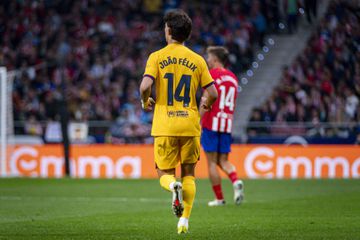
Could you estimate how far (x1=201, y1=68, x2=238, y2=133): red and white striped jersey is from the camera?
43.2ft

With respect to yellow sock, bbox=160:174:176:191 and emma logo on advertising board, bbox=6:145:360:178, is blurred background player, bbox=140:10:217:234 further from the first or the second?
emma logo on advertising board, bbox=6:145:360:178

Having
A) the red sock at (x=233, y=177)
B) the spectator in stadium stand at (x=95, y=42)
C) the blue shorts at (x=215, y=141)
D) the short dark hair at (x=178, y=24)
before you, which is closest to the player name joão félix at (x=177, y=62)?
the short dark hair at (x=178, y=24)

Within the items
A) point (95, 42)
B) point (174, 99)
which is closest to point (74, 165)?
point (95, 42)

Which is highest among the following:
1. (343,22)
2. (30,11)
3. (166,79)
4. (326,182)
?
(30,11)

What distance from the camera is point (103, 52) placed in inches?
1168

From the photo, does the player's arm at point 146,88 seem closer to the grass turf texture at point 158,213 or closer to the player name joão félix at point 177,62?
the player name joão félix at point 177,62

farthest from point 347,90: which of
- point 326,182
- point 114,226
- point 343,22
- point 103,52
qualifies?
point 114,226

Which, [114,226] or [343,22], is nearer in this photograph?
[114,226]

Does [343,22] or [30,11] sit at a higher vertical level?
[30,11]

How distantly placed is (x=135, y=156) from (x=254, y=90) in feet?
24.8

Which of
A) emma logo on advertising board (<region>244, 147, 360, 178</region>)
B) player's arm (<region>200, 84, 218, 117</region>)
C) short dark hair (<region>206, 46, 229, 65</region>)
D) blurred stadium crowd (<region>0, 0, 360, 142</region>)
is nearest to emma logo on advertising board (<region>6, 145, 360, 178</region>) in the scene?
emma logo on advertising board (<region>244, 147, 360, 178</region>)

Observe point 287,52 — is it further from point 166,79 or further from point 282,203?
point 166,79

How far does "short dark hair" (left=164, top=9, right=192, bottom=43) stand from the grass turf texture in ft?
6.58

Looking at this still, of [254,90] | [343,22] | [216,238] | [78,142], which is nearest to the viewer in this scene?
[216,238]
